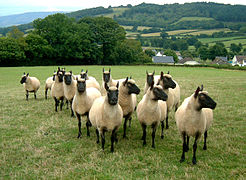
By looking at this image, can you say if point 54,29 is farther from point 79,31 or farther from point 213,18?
point 213,18

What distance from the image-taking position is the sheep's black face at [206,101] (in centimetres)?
580

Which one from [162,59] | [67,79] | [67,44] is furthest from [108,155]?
Answer: [162,59]

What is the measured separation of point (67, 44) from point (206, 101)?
60.1 m

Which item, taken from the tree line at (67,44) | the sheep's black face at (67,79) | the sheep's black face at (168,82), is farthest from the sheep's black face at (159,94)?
the tree line at (67,44)

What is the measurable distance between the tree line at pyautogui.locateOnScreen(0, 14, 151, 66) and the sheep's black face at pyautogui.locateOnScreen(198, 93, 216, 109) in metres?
57.9

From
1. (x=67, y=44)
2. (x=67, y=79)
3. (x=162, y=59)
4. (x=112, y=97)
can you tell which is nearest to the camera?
(x=112, y=97)

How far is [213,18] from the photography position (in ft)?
646

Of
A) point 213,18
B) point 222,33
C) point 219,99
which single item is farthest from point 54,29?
point 213,18

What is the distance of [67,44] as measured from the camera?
61656 mm

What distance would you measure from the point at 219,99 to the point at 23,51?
180 feet

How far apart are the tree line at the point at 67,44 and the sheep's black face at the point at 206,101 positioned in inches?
2280

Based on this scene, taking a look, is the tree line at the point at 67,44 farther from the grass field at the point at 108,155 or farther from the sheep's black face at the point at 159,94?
the sheep's black face at the point at 159,94

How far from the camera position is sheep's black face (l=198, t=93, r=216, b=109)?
5797mm

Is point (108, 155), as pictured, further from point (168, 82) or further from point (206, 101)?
point (168, 82)
